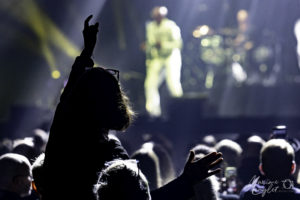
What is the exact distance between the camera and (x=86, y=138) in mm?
1904

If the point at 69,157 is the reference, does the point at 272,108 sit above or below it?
below

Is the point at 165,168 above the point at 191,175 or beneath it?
beneath

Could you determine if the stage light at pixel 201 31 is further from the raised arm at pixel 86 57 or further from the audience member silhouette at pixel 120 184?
the audience member silhouette at pixel 120 184

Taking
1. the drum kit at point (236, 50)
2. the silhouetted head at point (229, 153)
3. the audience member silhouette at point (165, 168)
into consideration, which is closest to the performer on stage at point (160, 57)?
the drum kit at point (236, 50)

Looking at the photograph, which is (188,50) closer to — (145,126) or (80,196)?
(145,126)

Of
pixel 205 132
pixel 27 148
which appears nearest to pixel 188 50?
pixel 205 132

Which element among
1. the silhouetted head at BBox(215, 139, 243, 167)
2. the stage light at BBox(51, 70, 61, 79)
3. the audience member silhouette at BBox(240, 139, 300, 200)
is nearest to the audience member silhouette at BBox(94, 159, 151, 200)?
the audience member silhouette at BBox(240, 139, 300, 200)

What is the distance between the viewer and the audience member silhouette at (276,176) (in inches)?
125

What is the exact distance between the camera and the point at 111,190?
6.39 ft

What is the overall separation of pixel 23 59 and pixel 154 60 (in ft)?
11.3

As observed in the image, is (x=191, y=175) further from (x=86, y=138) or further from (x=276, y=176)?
(x=276, y=176)

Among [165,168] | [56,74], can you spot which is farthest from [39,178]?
[56,74]

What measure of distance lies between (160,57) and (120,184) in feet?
33.8

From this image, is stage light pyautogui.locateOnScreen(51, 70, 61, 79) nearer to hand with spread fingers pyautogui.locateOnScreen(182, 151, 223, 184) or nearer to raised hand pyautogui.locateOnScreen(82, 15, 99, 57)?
raised hand pyautogui.locateOnScreen(82, 15, 99, 57)
